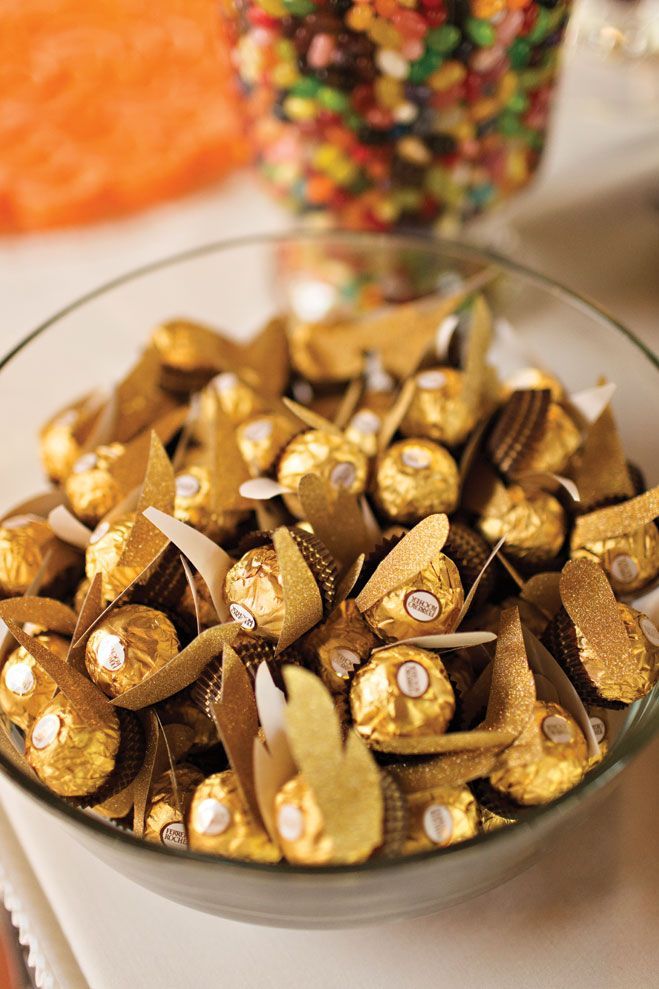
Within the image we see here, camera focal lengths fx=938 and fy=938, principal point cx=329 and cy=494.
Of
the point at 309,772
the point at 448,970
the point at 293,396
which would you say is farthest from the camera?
the point at 293,396

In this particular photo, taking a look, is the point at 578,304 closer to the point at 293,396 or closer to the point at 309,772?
the point at 293,396

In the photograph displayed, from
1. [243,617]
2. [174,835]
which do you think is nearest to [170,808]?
[174,835]

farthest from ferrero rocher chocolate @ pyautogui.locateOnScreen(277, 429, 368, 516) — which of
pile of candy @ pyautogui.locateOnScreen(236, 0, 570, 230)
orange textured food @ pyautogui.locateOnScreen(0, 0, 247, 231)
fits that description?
orange textured food @ pyautogui.locateOnScreen(0, 0, 247, 231)

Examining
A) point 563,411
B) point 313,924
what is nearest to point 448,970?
point 313,924

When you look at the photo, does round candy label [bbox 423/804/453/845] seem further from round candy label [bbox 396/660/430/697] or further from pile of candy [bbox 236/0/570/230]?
pile of candy [bbox 236/0/570/230]

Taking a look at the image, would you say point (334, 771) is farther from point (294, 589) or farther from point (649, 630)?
point (649, 630)

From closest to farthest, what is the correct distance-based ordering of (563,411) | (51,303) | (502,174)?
(563,411), (502,174), (51,303)

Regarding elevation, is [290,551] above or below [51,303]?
below
